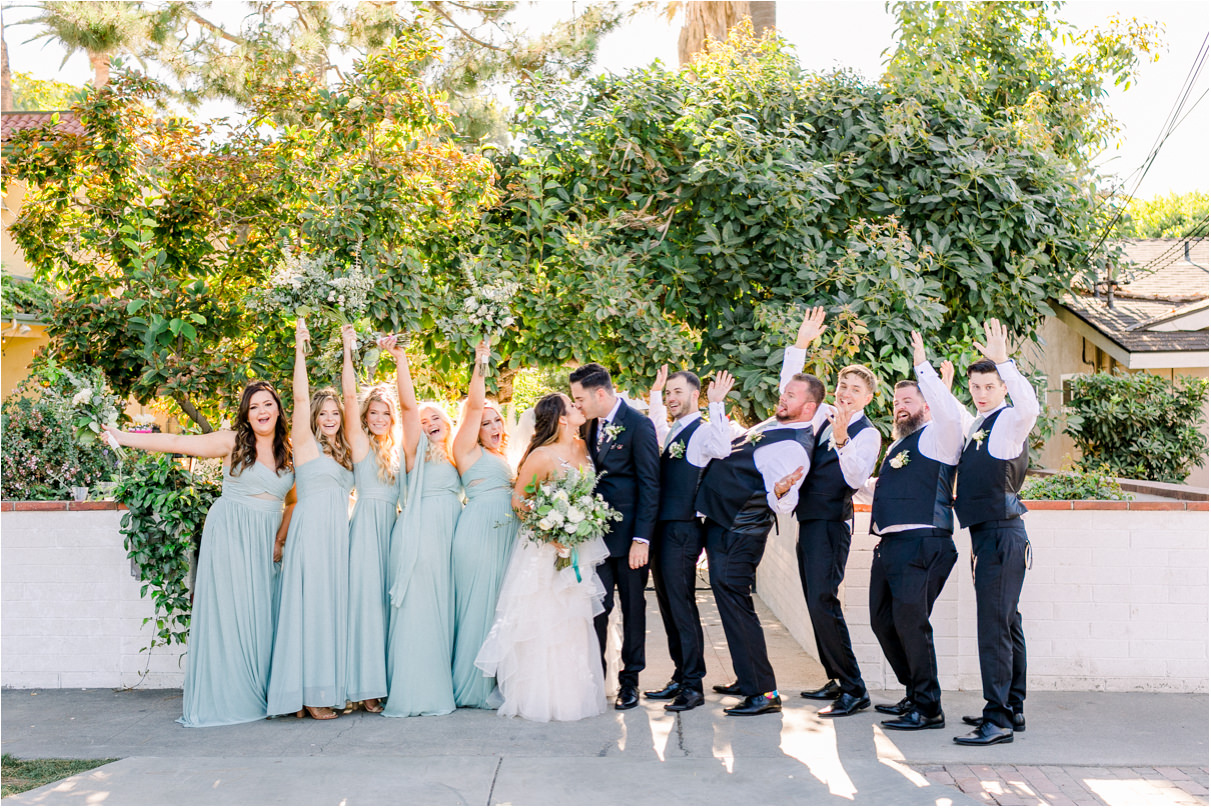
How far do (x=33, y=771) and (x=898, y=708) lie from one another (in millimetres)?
4910

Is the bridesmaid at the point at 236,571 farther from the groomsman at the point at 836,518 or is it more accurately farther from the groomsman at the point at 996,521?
the groomsman at the point at 996,521

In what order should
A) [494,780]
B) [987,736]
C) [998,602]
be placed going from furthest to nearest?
[998,602] → [987,736] → [494,780]

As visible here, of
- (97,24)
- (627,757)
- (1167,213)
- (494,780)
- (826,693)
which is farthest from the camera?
(1167,213)

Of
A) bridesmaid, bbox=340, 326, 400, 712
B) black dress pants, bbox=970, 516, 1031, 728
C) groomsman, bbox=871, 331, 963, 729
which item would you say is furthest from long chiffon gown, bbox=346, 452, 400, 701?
black dress pants, bbox=970, 516, 1031, 728

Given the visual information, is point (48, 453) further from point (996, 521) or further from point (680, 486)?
point (996, 521)

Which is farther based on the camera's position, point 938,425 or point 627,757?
point 938,425

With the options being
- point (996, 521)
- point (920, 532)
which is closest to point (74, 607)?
point (920, 532)

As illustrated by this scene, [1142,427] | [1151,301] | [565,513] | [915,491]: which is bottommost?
Answer: [565,513]

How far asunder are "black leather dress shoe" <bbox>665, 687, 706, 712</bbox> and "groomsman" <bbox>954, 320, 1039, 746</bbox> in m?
1.60

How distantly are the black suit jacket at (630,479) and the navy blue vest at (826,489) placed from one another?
3.18ft

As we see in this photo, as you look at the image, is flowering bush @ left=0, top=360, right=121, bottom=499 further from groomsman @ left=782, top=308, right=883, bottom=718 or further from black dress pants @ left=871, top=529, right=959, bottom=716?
black dress pants @ left=871, top=529, right=959, bottom=716

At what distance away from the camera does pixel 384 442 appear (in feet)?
21.9

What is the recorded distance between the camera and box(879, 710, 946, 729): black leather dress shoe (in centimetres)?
607

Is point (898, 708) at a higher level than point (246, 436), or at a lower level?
lower
